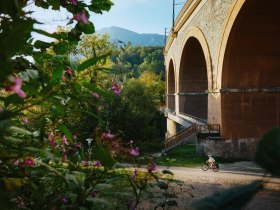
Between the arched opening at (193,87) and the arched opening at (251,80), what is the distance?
10.5m

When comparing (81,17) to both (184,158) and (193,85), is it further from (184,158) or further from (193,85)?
(193,85)

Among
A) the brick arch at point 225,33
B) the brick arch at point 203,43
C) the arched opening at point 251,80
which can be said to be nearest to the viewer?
the brick arch at point 225,33

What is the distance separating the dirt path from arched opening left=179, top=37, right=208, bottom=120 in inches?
480

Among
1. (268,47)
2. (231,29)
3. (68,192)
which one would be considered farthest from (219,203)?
(268,47)

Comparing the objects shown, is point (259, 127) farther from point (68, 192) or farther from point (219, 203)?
point (219, 203)

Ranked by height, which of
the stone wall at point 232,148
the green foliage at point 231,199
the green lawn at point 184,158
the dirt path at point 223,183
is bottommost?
the dirt path at point 223,183

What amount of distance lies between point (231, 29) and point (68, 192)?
529 inches

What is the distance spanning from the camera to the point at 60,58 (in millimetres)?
2045

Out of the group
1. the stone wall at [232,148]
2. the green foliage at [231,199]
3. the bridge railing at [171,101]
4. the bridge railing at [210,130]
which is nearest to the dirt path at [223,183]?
the stone wall at [232,148]

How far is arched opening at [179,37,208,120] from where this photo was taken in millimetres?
26833

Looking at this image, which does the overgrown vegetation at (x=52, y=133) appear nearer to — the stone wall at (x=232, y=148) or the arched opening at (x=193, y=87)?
the stone wall at (x=232, y=148)

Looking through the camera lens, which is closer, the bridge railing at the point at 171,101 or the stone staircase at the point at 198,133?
the stone staircase at the point at 198,133

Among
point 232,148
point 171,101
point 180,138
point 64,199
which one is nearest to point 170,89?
point 171,101

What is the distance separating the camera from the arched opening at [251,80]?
14.4 meters
